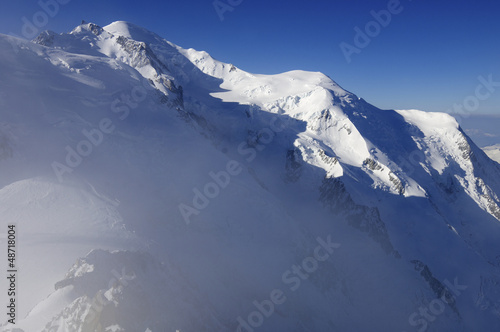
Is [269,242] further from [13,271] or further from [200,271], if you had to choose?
[13,271]

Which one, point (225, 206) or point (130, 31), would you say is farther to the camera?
point (130, 31)

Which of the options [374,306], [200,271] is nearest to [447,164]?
[374,306]

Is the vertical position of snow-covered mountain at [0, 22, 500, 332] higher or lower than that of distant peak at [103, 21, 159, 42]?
lower

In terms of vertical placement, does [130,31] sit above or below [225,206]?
above

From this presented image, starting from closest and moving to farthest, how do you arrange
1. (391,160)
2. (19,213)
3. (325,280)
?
(19,213) → (325,280) → (391,160)

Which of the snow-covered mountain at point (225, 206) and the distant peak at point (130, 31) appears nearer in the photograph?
the snow-covered mountain at point (225, 206)

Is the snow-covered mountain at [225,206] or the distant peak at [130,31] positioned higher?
the distant peak at [130,31]

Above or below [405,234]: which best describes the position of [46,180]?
above

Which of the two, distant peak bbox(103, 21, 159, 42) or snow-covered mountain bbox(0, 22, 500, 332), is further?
distant peak bbox(103, 21, 159, 42)
